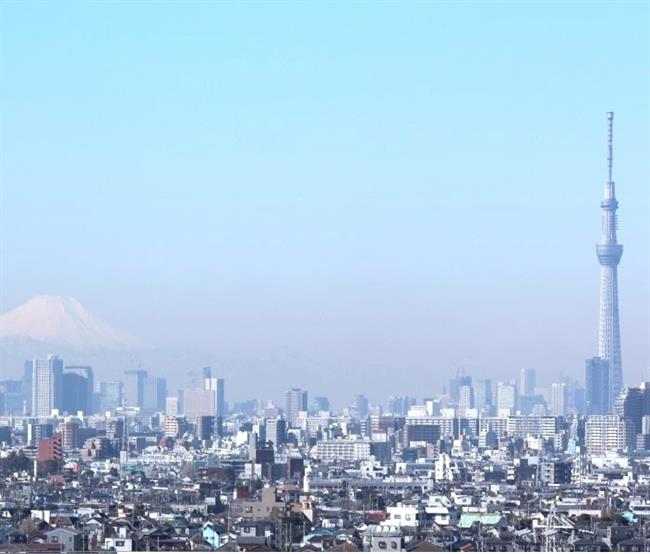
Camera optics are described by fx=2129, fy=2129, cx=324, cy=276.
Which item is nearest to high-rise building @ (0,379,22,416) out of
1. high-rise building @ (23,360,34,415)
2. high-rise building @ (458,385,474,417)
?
high-rise building @ (23,360,34,415)

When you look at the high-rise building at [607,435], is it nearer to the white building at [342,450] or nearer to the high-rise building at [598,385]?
the white building at [342,450]

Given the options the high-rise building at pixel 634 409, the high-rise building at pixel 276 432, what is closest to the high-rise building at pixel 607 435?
the high-rise building at pixel 634 409

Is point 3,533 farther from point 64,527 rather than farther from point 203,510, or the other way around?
point 203,510

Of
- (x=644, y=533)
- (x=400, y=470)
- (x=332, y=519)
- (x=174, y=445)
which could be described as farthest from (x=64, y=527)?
(x=174, y=445)

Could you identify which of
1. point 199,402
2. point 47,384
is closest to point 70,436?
point 47,384

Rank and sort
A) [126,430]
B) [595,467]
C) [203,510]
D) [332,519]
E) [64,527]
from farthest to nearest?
[126,430] → [595,467] → [203,510] → [332,519] → [64,527]

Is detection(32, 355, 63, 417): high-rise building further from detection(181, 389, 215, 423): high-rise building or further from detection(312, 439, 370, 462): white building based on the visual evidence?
detection(312, 439, 370, 462): white building

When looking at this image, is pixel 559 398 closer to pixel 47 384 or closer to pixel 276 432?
pixel 47 384
